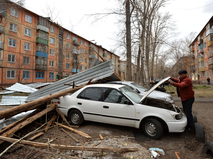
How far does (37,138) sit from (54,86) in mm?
2717

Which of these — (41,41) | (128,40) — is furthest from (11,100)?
(41,41)

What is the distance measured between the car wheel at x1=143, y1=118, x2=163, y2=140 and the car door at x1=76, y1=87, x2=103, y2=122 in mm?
1511

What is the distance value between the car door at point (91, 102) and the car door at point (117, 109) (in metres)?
0.19

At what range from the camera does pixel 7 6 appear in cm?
1180

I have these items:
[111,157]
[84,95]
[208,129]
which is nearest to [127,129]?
[111,157]

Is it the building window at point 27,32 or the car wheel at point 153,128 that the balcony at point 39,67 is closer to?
the building window at point 27,32

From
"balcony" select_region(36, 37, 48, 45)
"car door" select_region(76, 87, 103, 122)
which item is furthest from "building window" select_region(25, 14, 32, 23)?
"car door" select_region(76, 87, 103, 122)

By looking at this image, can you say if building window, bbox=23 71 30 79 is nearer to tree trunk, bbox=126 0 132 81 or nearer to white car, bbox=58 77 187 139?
tree trunk, bbox=126 0 132 81

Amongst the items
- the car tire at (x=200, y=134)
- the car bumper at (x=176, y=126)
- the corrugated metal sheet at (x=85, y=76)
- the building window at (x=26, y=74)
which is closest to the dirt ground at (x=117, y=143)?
the car tire at (x=200, y=134)

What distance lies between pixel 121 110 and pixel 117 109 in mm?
131

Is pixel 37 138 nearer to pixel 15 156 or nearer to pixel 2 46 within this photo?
pixel 15 156

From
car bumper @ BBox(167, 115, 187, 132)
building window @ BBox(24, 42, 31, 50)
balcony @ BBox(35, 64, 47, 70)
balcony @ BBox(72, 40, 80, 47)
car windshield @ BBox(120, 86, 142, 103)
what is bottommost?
car bumper @ BBox(167, 115, 187, 132)

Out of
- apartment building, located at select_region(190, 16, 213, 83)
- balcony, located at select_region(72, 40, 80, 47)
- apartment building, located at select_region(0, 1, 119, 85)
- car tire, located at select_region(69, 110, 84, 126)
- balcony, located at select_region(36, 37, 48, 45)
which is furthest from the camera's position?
balcony, located at select_region(72, 40, 80, 47)

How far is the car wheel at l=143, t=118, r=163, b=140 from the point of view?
3.37 metres
